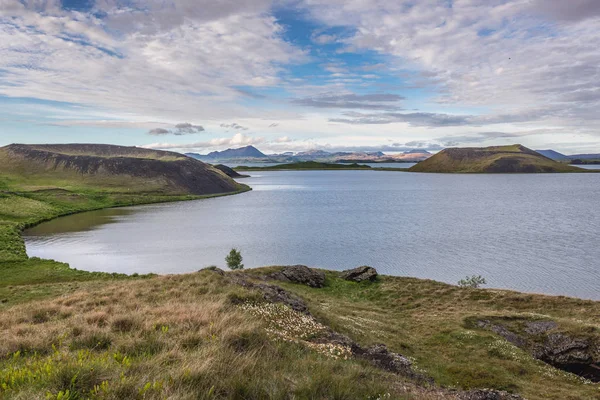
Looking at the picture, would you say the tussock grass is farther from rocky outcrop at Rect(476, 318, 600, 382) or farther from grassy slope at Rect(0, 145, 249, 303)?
grassy slope at Rect(0, 145, 249, 303)

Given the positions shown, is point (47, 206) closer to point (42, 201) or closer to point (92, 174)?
point (42, 201)

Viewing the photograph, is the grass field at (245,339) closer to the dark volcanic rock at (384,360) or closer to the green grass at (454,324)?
the green grass at (454,324)

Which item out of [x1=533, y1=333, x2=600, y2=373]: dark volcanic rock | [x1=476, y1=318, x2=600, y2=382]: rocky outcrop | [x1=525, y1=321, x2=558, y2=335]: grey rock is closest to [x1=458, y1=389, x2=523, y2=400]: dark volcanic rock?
[x1=476, y1=318, x2=600, y2=382]: rocky outcrop

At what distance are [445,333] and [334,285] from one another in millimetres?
20086

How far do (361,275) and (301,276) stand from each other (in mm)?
8720

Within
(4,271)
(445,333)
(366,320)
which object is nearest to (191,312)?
(366,320)

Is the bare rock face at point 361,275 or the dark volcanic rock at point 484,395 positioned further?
the bare rock face at point 361,275

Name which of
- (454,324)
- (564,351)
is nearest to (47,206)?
(454,324)

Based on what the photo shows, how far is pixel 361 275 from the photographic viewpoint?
5075 cm

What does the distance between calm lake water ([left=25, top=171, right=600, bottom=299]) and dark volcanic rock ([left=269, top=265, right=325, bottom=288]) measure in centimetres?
1156

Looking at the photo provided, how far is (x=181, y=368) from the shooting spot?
811 cm

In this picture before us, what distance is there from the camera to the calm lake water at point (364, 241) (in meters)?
57.5

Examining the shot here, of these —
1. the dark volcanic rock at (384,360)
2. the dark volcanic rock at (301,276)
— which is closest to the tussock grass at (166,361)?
the dark volcanic rock at (384,360)

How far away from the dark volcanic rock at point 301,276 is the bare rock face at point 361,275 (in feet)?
13.1
